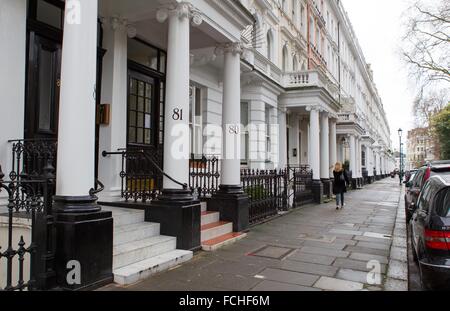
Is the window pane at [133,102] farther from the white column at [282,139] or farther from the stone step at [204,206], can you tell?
the white column at [282,139]

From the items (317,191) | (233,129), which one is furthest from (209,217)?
(317,191)

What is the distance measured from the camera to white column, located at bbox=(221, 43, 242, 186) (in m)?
9.05

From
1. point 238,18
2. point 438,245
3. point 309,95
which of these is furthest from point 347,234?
point 309,95

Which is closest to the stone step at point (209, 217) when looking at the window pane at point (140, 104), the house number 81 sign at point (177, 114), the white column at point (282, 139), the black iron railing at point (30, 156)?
the house number 81 sign at point (177, 114)

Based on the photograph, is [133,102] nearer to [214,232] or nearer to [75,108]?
[214,232]

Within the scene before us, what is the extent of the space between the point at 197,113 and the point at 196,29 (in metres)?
4.64

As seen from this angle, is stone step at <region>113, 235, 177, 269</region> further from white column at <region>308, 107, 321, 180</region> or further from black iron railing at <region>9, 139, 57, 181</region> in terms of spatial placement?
white column at <region>308, 107, 321, 180</region>

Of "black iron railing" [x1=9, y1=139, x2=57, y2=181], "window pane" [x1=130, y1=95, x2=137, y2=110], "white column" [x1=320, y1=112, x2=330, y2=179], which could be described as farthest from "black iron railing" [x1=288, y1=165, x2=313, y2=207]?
"black iron railing" [x1=9, y1=139, x2=57, y2=181]

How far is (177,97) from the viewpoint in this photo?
270 inches

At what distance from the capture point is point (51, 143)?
18.6 ft

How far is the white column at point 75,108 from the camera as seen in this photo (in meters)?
4.66

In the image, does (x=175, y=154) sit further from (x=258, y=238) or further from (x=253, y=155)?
(x=253, y=155)

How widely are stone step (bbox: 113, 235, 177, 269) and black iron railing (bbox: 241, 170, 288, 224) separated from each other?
349 centimetres

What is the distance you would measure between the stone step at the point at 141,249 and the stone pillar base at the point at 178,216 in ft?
0.54
